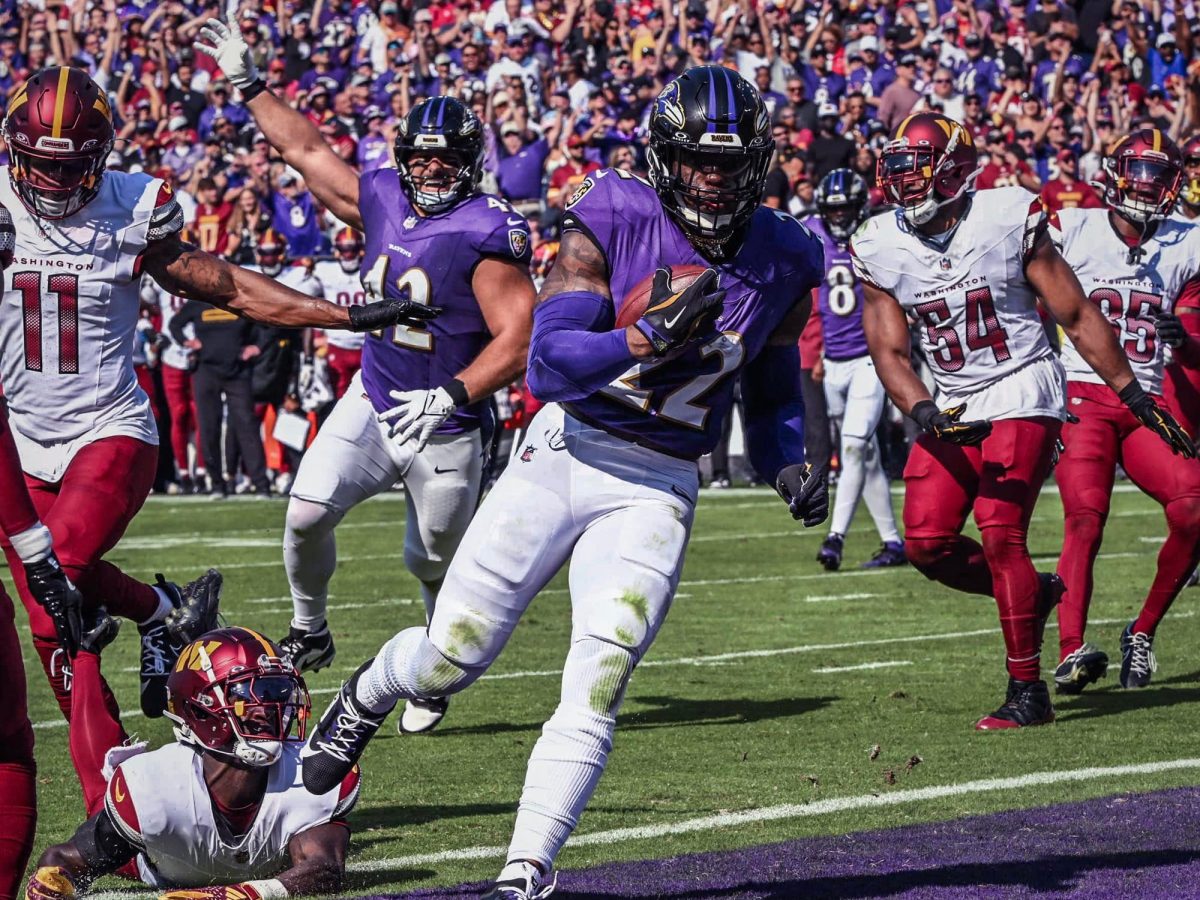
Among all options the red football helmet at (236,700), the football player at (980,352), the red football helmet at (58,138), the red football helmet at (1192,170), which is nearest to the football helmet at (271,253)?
the red football helmet at (1192,170)

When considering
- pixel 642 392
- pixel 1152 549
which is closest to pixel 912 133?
pixel 642 392

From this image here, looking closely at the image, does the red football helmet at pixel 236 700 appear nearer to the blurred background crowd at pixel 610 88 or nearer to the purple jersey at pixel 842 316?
the purple jersey at pixel 842 316

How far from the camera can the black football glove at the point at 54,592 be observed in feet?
13.1

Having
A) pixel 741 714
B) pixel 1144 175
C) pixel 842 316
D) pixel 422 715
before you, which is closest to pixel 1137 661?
pixel 741 714

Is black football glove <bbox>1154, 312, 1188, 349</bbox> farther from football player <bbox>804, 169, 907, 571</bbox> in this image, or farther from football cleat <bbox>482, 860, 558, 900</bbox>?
football cleat <bbox>482, 860, 558, 900</bbox>

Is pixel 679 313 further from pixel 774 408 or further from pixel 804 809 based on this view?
pixel 804 809

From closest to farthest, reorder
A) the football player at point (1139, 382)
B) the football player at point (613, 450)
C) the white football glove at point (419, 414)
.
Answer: the football player at point (613, 450), the white football glove at point (419, 414), the football player at point (1139, 382)

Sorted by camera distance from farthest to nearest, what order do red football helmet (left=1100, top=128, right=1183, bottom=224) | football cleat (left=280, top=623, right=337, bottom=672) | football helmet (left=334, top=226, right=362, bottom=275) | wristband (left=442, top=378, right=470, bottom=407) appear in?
football helmet (left=334, top=226, right=362, bottom=275), red football helmet (left=1100, top=128, right=1183, bottom=224), football cleat (left=280, top=623, right=337, bottom=672), wristband (left=442, top=378, right=470, bottom=407)

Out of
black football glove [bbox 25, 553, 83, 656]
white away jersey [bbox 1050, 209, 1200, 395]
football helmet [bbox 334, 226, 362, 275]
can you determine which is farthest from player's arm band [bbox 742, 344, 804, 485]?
football helmet [bbox 334, 226, 362, 275]

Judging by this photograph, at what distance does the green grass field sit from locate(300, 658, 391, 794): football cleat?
0.94ft

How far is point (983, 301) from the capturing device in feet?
→ 22.5

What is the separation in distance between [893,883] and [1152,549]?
26.0ft

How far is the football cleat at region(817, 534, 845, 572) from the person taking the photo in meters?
11.3

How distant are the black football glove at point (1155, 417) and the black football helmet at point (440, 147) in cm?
236
